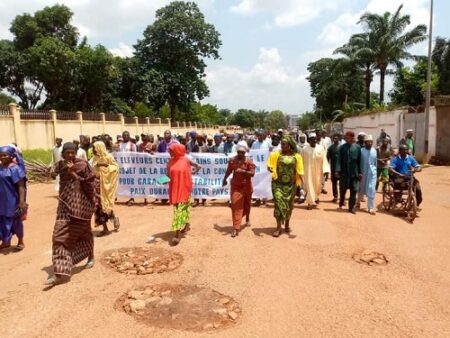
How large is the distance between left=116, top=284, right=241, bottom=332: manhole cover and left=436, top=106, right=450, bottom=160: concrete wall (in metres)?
16.6

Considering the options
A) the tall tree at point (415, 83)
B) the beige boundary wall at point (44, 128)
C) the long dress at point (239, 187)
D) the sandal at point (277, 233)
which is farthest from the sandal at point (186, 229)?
the tall tree at point (415, 83)

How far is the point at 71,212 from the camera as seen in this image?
4.86 metres

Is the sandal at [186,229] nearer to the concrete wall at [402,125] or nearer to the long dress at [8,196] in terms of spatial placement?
the long dress at [8,196]

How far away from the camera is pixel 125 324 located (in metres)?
3.94

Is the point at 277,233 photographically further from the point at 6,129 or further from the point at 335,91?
the point at 335,91

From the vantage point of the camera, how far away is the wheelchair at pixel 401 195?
26.1 feet

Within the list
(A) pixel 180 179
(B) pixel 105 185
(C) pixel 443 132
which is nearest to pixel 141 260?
(A) pixel 180 179

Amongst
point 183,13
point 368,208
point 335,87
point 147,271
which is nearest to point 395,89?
point 335,87

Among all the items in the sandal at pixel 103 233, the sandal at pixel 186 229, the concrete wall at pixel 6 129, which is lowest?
the sandal at pixel 103 233

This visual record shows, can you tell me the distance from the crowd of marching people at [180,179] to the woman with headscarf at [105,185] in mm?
16

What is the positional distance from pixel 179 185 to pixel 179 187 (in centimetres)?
3

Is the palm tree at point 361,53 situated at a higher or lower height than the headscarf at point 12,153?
higher

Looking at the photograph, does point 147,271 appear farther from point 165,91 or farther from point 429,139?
point 165,91

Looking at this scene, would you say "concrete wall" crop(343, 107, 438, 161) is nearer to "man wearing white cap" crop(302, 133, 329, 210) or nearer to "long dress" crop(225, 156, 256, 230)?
"man wearing white cap" crop(302, 133, 329, 210)
